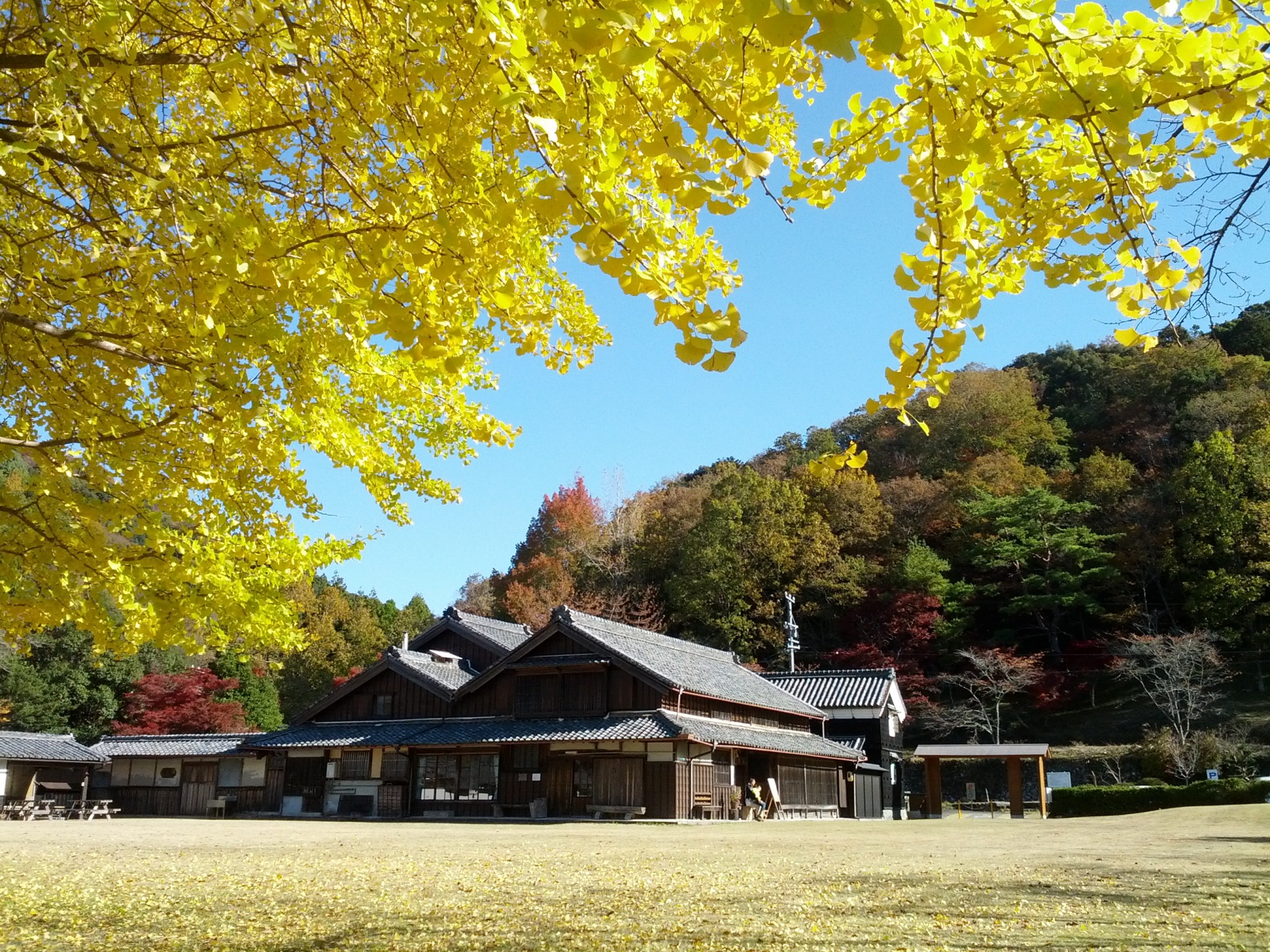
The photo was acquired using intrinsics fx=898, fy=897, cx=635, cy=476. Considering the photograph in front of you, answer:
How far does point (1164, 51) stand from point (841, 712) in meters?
28.4

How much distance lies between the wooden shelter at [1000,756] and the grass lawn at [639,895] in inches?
391

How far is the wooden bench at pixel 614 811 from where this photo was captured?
20078 millimetres

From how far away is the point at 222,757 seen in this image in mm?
26422

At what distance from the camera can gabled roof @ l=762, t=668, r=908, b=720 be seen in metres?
28.5

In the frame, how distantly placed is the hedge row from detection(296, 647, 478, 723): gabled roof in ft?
54.4

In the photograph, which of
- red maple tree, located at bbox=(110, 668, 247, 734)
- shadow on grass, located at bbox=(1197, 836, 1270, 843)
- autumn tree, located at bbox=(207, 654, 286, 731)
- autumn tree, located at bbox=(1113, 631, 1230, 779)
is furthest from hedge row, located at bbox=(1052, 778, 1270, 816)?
autumn tree, located at bbox=(207, 654, 286, 731)

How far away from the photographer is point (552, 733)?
69.7 feet

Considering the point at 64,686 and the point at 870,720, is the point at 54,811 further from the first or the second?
the point at 870,720

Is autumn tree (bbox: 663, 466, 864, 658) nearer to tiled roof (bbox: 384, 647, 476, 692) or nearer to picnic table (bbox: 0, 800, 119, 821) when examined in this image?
tiled roof (bbox: 384, 647, 476, 692)

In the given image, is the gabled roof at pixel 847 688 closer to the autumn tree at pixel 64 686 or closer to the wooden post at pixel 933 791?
the wooden post at pixel 933 791

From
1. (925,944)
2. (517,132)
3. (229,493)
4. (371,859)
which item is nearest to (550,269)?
(517,132)

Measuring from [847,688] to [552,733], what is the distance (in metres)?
11.9

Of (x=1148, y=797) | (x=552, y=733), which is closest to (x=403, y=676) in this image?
(x=552, y=733)

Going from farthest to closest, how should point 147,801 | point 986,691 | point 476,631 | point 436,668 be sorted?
point 986,691
point 476,631
point 436,668
point 147,801
